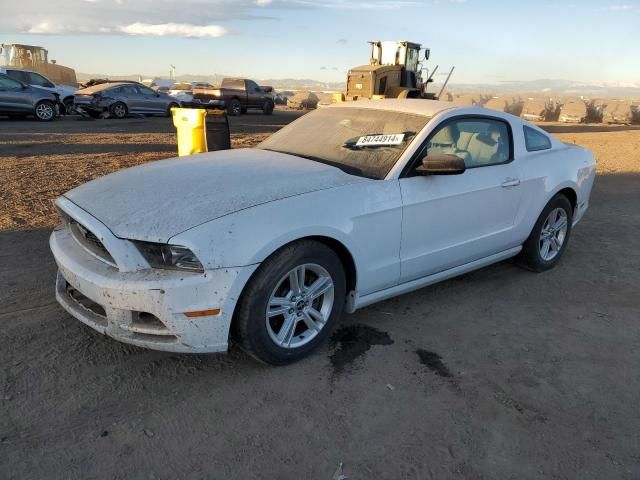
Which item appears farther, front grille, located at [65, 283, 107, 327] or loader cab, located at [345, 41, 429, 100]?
loader cab, located at [345, 41, 429, 100]

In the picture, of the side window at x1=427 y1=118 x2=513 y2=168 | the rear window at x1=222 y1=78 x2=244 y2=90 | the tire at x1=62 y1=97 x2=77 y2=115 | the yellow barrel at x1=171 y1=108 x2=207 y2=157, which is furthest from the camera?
the rear window at x1=222 y1=78 x2=244 y2=90

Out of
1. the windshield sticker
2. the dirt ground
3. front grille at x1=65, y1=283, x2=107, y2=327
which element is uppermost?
the windshield sticker

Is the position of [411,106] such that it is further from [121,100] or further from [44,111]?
[121,100]

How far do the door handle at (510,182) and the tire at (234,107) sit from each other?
895 inches

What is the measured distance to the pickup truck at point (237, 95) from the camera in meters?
25.6

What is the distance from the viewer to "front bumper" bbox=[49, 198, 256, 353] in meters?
2.67

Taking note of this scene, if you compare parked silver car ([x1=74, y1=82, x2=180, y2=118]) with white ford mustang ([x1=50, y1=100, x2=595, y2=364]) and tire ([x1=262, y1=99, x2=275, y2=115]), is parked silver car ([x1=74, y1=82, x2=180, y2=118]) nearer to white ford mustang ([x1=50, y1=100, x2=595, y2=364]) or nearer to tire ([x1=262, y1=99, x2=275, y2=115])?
tire ([x1=262, y1=99, x2=275, y2=115])

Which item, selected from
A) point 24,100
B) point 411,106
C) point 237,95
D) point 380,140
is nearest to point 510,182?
point 411,106

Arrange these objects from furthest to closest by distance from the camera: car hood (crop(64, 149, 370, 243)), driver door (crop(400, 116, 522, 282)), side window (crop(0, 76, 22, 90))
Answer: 1. side window (crop(0, 76, 22, 90))
2. driver door (crop(400, 116, 522, 282))
3. car hood (crop(64, 149, 370, 243))

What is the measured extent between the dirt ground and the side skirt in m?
0.25

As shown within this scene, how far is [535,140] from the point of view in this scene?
4691 millimetres

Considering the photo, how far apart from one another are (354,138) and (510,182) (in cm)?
133

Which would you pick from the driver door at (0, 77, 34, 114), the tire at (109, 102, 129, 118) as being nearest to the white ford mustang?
the driver door at (0, 77, 34, 114)

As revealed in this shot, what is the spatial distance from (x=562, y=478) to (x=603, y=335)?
1.70 meters
